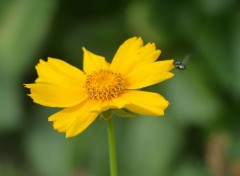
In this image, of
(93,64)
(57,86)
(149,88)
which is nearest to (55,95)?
(57,86)

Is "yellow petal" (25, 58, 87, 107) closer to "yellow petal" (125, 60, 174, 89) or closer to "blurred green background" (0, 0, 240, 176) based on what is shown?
"yellow petal" (125, 60, 174, 89)

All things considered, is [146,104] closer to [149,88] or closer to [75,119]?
[75,119]

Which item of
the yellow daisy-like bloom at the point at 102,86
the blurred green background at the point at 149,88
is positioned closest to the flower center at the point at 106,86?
the yellow daisy-like bloom at the point at 102,86

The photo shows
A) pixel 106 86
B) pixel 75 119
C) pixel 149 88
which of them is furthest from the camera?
pixel 149 88

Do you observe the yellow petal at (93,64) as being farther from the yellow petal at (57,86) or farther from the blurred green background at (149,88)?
the blurred green background at (149,88)

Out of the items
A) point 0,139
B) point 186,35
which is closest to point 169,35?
point 186,35

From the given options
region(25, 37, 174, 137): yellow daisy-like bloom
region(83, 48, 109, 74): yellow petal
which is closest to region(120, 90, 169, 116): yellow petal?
region(25, 37, 174, 137): yellow daisy-like bloom

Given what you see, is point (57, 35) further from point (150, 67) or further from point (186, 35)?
point (150, 67)
